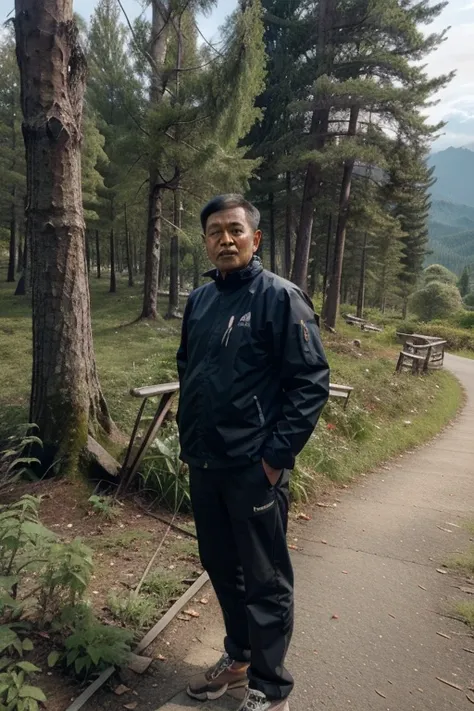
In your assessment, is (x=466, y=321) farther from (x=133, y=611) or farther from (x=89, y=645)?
(x=89, y=645)

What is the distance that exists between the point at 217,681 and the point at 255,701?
10.6 inches

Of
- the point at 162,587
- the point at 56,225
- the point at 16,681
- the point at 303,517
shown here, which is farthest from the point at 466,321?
the point at 16,681

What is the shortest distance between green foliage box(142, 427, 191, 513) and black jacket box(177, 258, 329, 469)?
212 centimetres

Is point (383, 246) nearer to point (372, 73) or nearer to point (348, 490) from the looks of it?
point (372, 73)

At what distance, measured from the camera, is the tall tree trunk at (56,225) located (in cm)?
400

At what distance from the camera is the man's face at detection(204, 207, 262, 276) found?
7.20 feet

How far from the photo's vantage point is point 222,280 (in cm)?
229

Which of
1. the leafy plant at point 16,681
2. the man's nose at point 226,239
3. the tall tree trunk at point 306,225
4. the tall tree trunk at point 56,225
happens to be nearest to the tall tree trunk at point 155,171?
the tall tree trunk at point 306,225

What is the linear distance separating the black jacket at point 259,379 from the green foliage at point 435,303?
4344cm

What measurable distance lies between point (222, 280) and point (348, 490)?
162 inches

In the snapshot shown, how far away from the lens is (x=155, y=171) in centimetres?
1492

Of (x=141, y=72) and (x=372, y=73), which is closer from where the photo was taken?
(x=141, y=72)

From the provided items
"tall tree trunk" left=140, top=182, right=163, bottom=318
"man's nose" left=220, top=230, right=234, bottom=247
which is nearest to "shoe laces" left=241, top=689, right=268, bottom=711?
"man's nose" left=220, top=230, right=234, bottom=247

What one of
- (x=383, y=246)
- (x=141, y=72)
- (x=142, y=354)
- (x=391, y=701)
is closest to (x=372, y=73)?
(x=141, y=72)
